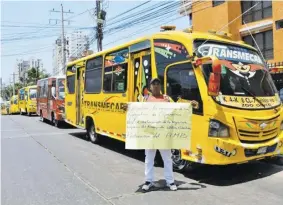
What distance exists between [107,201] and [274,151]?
3.39 m

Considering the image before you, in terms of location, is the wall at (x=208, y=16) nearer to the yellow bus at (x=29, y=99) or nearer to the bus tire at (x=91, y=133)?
the bus tire at (x=91, y=133)

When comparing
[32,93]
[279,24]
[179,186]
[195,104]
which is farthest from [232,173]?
[32,93]

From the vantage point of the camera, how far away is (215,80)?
6262 mm

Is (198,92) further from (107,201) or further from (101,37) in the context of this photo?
(101,37)

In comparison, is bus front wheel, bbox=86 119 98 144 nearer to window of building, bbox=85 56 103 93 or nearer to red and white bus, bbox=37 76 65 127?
window of building, bbox=85 56 103 93

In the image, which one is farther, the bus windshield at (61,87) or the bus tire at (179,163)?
the bus windshield at (61,87)

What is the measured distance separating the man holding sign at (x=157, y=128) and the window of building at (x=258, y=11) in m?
16.7

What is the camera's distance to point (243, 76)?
23.4 feet

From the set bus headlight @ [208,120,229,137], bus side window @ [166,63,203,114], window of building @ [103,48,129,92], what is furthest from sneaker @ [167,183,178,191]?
window of building @ [103,48,129,92]

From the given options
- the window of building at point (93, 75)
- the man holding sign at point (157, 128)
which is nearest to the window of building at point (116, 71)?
the window of building at point (93, 75)

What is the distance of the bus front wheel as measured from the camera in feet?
39.3

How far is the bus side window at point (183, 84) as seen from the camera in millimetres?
6848

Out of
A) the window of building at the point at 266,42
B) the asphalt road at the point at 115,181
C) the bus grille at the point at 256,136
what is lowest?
the asphalt road at the point at 115,181

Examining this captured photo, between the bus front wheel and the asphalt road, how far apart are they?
1.81 meters
